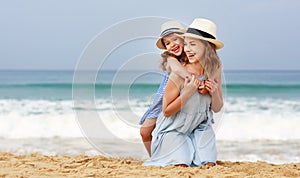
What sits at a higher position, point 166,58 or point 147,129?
point 166,58

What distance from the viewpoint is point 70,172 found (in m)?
3.48

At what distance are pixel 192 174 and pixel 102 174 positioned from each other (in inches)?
26.3

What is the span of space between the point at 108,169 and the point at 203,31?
4.37 ft

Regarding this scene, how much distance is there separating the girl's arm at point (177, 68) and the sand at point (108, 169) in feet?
2.43

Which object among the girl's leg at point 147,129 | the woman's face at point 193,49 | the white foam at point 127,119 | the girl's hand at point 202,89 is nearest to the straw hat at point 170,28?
the woman's face at point 193,49

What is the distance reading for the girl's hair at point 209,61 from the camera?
365 cm

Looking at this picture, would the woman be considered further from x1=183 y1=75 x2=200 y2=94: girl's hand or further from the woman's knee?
the woman's knee

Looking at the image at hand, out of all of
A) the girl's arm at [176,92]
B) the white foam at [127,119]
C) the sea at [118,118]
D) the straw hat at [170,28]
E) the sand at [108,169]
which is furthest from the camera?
the white foam at [127,119]

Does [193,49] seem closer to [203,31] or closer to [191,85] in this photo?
[203,31]

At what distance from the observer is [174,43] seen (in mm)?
3668

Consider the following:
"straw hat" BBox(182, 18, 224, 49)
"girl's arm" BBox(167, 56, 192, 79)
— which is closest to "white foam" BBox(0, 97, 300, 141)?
"girl's arm" BBox(167, 56, 192, 79)

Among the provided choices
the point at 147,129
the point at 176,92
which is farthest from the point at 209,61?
the point at 147,129

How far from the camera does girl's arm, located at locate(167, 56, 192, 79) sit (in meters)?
3.59

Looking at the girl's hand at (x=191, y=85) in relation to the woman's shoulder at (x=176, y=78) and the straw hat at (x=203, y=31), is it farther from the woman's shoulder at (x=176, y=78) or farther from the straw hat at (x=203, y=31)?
the straw hat at (x=203, y=31)
